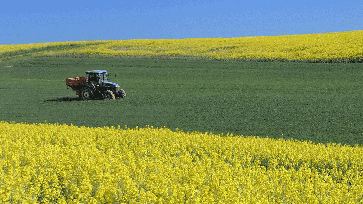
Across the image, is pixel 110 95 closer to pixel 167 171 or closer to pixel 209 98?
pixel 209 98

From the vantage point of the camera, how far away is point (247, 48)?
5625 cm

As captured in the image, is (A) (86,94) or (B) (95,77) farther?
(A) (86,94)

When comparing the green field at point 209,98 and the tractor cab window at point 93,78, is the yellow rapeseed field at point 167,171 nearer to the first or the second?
the green field at point 209,98

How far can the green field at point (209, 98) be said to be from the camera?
20344mm

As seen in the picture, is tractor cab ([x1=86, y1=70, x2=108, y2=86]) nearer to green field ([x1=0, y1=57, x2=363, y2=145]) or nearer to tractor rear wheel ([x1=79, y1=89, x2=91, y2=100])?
tractor rear wheel ([x1=79, y1=89, x2=91, y2=100])

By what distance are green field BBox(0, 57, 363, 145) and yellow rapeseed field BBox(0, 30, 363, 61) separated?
374 cm

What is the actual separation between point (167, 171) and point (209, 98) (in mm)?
19718

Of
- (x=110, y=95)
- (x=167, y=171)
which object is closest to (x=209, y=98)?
(x=110, y=95)

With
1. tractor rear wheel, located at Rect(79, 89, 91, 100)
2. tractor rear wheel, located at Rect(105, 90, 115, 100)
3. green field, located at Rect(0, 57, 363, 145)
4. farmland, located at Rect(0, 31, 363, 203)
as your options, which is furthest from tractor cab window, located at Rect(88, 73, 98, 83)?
farmland, located at Rect(0, 31, 363, 203)

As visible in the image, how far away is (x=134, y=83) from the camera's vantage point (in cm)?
3841

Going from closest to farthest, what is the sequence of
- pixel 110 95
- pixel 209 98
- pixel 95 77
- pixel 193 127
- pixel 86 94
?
pixel 193 127
pixel 95 77
pixel 110 95
pixel 86 94
pixel 209 98

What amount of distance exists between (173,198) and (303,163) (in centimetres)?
662

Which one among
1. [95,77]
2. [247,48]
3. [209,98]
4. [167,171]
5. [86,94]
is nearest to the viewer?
[167,171]

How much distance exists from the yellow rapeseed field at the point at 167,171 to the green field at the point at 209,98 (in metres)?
4.91
